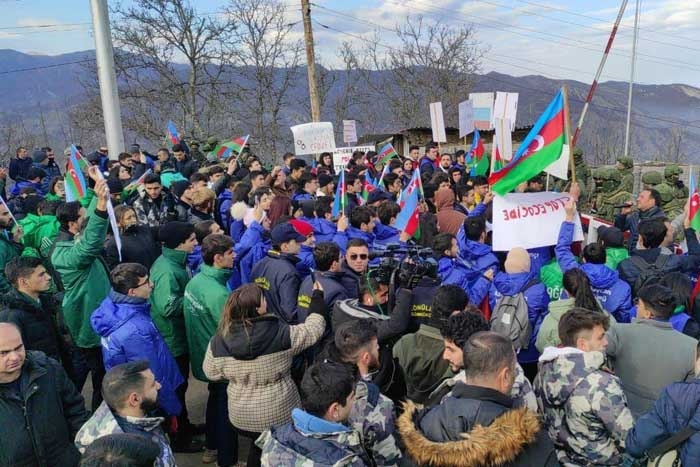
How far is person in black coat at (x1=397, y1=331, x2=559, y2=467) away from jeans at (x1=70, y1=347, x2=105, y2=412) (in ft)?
11.2

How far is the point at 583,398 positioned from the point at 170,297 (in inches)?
129

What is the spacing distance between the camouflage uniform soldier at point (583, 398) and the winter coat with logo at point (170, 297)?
2994 mm

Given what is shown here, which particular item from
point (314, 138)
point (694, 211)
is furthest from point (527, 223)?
point (314, 138)

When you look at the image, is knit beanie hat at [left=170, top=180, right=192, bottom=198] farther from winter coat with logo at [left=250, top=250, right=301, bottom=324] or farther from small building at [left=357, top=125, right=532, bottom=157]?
small building at [left=357, top=125, right=532, bottom=157]

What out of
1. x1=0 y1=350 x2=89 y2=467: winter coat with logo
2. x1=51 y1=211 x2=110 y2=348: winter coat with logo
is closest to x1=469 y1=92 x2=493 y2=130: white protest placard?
x1=51 y1=211 x2=110 y2=348: winter coat with logo

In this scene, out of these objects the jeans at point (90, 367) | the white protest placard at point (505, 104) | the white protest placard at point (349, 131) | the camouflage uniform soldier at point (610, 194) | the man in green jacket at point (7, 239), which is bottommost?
the jeans at point (90, 367)

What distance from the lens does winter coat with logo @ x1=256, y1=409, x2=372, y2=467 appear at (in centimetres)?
257

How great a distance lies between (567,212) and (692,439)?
3.12 m

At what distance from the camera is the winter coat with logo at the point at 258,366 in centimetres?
362

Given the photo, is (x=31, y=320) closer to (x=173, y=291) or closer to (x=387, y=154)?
(x=173, y=291)

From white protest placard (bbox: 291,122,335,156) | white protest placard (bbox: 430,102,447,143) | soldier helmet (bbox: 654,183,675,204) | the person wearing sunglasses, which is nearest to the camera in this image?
the person wearing sunglasses

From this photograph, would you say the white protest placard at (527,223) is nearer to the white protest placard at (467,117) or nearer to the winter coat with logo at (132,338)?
the winter coat with logo at (132,338)

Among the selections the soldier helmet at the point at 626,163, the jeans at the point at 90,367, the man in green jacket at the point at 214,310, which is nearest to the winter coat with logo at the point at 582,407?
the man in green jacket at the point at 214,310

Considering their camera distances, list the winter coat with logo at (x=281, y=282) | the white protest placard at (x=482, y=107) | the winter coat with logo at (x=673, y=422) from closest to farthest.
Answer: the winter coat with logo at (x=673, y=422), the winter coat with logo at (x=281, y=282), the white protest placard at (x=482, y=107)
